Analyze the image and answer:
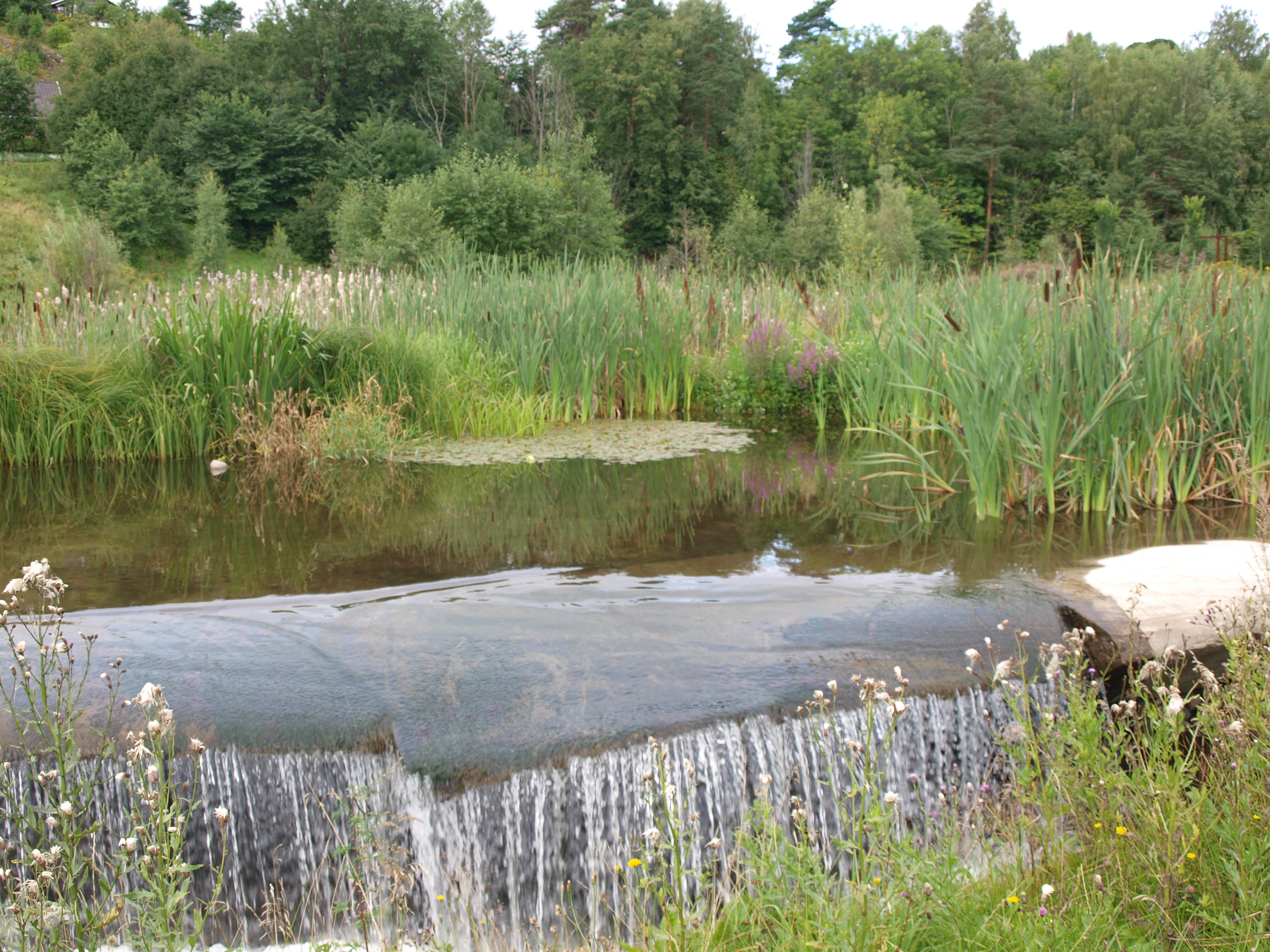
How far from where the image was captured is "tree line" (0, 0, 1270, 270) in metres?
39.5

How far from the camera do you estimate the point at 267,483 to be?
6.41 m

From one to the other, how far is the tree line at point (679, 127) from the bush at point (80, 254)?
1075 cm

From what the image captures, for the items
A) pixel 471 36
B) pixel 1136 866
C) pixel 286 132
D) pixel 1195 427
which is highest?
pixel 471 36

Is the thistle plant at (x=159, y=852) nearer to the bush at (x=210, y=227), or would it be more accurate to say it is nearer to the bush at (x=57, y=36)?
the bush at (x=210, y=227)

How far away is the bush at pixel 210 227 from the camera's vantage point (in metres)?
33.4

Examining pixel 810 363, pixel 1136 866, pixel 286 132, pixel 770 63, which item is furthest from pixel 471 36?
pixel 1136 866

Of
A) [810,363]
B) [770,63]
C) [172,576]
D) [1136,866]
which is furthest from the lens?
[770,63]

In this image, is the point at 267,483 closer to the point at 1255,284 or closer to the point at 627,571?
the point at 627,571

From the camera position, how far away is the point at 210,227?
3453cm

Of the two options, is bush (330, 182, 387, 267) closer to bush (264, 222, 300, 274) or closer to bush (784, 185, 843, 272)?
bush (264, 222, 300, 274)

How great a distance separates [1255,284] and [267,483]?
254 inches

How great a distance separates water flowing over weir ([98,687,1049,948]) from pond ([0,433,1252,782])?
0.07m

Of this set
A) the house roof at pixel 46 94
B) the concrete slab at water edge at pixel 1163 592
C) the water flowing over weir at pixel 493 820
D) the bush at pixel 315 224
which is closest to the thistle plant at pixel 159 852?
the water flowing over weir at pixel 493 820

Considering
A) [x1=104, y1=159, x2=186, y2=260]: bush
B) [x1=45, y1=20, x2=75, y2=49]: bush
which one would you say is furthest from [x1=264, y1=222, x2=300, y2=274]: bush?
[x1=45, y1=20, x2=75, y2=49]: bush
